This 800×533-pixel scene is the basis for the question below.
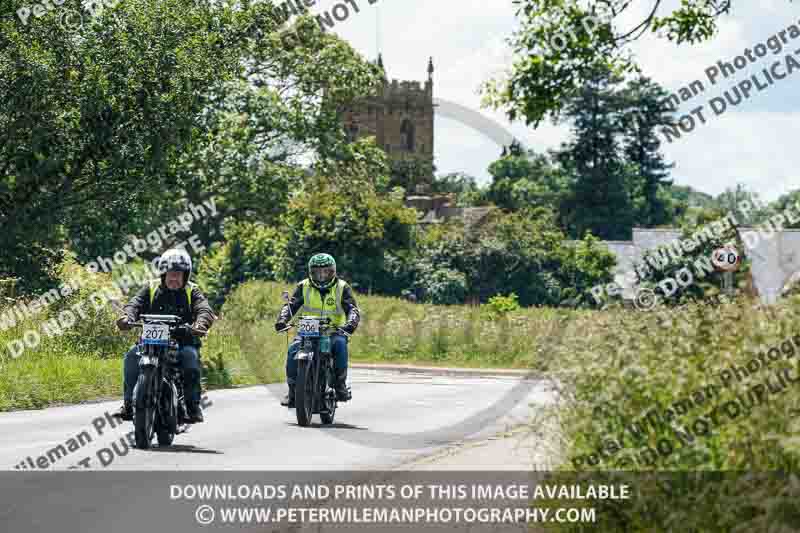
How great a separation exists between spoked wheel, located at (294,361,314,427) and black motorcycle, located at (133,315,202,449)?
212cm

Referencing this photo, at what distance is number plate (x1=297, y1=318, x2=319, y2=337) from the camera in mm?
14609

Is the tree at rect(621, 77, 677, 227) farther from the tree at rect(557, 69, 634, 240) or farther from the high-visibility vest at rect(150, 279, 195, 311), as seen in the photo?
the high-visibility vest at rect(150, 279, 195, 311)

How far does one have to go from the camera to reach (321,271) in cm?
1516

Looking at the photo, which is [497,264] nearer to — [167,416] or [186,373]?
[186,373]

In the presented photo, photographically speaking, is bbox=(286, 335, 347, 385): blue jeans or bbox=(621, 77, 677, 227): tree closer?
bbox=(286, 335, 347, 385): blue jeans

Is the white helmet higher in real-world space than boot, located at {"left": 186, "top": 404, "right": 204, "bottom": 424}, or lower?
higher

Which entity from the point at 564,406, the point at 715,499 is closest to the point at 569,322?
the point at 564,406

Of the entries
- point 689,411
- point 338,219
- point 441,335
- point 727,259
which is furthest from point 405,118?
point 689,411

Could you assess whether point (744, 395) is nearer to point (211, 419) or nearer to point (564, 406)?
point (564, 406)

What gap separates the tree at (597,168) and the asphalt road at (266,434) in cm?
8603

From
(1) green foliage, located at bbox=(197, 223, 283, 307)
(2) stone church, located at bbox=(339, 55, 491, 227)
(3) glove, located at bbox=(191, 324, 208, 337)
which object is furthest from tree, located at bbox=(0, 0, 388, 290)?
(2) stone church, located at bbox=(339, 55, 491, 227)

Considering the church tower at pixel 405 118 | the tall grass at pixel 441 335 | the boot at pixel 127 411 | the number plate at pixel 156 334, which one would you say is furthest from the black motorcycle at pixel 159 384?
the church tower at pixel 405 118

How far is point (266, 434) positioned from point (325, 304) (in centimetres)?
167

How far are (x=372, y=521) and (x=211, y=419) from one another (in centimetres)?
843
